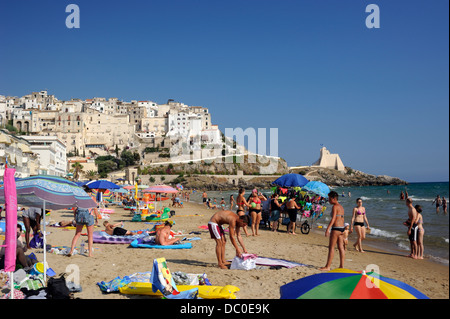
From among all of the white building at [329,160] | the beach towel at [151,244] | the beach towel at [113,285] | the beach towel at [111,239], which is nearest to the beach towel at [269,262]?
the beach towel at [113,285]

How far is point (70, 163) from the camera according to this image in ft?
225

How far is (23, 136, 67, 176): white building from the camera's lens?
141ft

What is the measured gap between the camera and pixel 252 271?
7.06m

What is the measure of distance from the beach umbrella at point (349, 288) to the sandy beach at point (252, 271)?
2.22 m

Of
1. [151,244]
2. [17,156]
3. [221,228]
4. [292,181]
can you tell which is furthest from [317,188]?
[17,156]

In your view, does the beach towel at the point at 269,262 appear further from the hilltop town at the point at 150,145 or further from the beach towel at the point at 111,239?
the hilltop town at the point at 150,145

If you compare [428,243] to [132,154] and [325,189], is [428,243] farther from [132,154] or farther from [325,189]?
[132,154]

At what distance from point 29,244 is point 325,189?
9.28 m

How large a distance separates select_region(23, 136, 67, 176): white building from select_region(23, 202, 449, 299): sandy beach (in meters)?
33.4

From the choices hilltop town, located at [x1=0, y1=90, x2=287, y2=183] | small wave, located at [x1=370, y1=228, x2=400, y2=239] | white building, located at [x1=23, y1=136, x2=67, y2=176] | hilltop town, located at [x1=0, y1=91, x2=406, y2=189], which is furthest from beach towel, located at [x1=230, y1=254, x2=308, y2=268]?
hilltop town, located at [x1=0, y1=90, x2=287, y2=183]

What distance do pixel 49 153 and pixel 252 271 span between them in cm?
4351

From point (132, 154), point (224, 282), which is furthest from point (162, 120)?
point (224, 282)

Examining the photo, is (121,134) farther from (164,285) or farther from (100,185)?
(164,285)

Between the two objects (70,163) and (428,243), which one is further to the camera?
(70,163)
